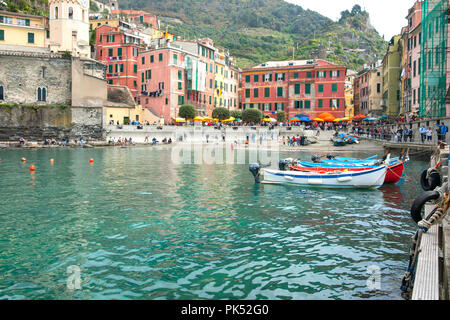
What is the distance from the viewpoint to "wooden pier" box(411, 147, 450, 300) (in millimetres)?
6688

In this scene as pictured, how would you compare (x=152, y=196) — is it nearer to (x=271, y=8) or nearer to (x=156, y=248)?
(x=156, y=248)

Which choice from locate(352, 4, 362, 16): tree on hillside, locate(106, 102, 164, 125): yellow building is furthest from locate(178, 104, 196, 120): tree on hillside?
locate(352, 4, 362, 16): tree on hillside

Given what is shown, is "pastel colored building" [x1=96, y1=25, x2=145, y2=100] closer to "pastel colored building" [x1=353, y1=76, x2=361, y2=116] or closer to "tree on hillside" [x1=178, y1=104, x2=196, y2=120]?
"tree on hillside" [x1=178, y1=104, x2=196, y2=120]

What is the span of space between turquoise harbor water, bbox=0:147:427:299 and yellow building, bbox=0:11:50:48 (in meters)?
51.0

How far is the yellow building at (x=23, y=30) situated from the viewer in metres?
62.9

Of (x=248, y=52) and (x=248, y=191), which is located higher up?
(x=248, y=52)

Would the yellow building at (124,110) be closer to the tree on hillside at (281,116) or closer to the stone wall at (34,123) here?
the stone wall at (34,123)

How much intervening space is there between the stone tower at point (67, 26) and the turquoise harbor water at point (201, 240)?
47.1 metres

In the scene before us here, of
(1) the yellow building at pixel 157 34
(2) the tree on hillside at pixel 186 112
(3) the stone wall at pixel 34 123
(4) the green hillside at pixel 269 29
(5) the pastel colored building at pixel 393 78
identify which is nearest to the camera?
(3) the stone wall at pixel 34 123

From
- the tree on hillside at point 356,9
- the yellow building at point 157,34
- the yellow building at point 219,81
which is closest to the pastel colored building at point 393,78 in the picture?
the yellow building at point 219,81

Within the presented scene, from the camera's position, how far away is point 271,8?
569 ft
